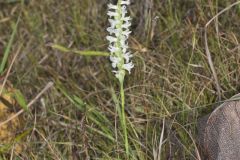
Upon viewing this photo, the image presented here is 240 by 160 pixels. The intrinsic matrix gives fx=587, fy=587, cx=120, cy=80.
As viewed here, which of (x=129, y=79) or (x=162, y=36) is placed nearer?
(x=129, y=79)

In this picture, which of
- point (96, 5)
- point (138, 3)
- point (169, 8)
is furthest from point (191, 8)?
point (96, 5)

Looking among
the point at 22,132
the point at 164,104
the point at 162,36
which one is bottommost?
the point at 22,132

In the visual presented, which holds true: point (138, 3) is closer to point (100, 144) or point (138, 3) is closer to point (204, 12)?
point (204, 12)

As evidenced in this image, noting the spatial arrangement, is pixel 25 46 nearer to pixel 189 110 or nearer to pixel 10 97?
pixel 10 97

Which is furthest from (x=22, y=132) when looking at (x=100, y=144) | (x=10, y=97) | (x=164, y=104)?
(x=164, y=104)

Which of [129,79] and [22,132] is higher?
[129,79]

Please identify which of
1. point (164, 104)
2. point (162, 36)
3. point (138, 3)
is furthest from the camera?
point (138, 3)

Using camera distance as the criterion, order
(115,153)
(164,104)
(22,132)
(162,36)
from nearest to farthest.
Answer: (115,153) → (164,104) → (22,132) → (162,36)
